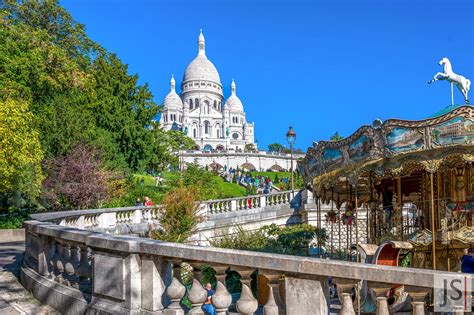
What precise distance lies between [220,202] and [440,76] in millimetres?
12203

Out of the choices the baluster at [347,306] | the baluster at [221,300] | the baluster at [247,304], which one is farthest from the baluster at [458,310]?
the baluster at [221,300]

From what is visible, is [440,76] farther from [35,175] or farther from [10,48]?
[10,48]

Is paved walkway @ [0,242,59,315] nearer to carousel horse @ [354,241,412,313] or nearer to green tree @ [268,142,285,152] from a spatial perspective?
carousel horse @ [354,241,412,313]

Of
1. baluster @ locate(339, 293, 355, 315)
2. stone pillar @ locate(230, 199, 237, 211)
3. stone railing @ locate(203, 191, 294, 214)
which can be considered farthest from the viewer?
stone pillar @ locate(230, 199, 237, 211)

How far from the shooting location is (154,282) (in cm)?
473

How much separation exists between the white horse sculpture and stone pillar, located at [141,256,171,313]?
9669 mm

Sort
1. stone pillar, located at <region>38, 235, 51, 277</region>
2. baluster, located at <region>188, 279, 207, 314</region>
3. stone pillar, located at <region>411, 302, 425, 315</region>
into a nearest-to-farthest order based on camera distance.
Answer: stone pillar, located at <region>411, 302, 425, 315</region> < baluster, located at <region>188, 279, 207, 314</region> < stone pillar, located at <region>38, 235, 51, 277</region>

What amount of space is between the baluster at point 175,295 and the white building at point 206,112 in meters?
118

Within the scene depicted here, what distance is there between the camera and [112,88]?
31.9 m

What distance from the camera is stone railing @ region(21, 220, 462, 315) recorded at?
3467 mm

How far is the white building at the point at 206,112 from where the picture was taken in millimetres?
129625

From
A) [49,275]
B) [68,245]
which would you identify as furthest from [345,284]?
[49,275]
